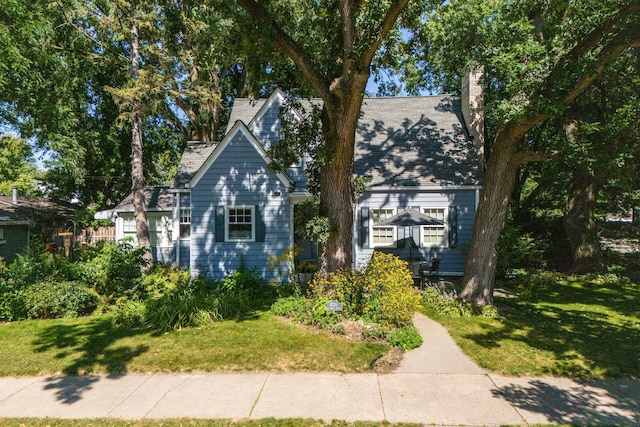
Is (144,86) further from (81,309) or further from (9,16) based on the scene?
(81,309)

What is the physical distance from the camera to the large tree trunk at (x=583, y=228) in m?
14.1

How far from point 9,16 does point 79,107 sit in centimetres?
1187

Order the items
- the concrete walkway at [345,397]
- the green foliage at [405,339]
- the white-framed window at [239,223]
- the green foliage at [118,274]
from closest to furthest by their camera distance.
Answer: the concrete walkway at [345,397] < the green foliage at [405,339] < the green foliage at [118,274] < the white-framed window at [239,223]

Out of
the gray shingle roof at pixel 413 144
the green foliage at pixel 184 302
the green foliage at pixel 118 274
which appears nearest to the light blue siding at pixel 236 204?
the green foliage at pixel 184 302

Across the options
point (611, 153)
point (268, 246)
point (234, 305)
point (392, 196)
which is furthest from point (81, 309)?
point (611, 153)

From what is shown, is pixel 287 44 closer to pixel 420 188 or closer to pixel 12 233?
pixel 420 188

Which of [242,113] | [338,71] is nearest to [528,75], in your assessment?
[338,71]

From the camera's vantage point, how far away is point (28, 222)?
1820 cm

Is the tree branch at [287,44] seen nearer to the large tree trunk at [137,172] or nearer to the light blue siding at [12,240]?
the large tree trunk at [137,172]

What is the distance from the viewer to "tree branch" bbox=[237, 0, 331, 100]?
769 centimetres

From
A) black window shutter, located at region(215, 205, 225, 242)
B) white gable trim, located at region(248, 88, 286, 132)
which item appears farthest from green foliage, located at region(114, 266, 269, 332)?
white gable trim, located at region(248, 88, 286, 132)

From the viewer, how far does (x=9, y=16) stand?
13.1 meters

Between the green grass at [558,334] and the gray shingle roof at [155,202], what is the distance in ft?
44.4

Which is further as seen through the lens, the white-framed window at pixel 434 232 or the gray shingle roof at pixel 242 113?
the gray shingle roof at pixel 242 113
